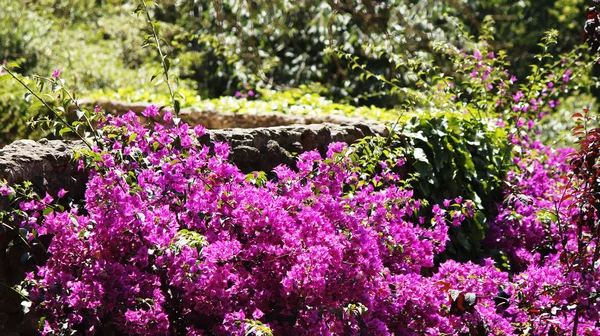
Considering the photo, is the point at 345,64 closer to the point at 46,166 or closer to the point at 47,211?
the point at 46,166

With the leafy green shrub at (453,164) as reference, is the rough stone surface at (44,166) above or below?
below

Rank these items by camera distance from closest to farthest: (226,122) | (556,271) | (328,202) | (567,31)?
1. (328,202)
2. (556,271)
3. (226,122)
4. (567,31)

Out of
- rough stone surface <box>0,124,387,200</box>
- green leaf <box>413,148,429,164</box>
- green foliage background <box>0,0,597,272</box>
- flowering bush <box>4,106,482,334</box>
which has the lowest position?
flowering bush <box>4,106,482,334</box>

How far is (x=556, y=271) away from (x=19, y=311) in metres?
2.46

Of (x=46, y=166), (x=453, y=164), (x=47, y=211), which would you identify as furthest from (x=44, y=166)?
(x=453, y=164)

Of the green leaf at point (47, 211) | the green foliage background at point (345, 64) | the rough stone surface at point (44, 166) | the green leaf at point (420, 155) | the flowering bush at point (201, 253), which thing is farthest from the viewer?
the green foliage background at point (345, 64)

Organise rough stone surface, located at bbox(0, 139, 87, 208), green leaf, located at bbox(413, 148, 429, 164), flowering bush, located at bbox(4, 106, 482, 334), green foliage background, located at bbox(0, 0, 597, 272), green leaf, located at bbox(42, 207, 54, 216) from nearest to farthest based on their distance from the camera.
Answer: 1. flowering bush, located at bbox(4, 106, 482, 334)
2. green leaf, located at bbox(42, 207, 54, 216)
3. rough stone surface, located at bbox(0, 139, 87, 208)
4. green leaf, located at bbox(413, 148, 429, 164)
5. green foliage background, located at bbox(0, 0, 597, 272)

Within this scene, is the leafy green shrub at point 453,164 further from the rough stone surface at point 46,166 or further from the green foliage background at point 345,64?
the rough stone surface at point 46,166

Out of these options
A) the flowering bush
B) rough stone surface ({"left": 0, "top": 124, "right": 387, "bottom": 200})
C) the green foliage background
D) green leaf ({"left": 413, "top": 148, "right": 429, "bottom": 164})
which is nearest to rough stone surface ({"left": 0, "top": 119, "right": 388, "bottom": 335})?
rough stone surface ({"left": 0, "top": 124, "right": 387, "bottom": 200})

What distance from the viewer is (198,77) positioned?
12.2 metres

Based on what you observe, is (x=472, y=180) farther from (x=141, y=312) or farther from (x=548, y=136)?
(x=548, y=136)

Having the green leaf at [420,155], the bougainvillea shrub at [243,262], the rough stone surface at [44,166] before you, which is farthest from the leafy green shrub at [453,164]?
the rough stone surface at [44,166]

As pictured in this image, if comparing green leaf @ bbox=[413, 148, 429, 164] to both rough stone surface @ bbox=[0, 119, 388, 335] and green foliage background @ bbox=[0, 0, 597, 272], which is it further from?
rough stone surface @ bbox=[0, 119, 388, 335]

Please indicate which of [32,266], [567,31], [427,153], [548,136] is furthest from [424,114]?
[567,31]
